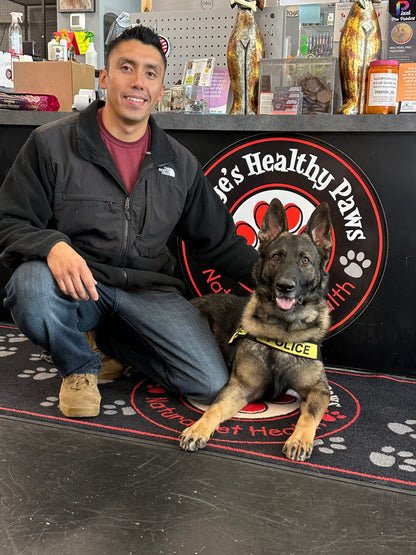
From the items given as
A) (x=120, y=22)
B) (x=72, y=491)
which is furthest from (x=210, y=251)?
(x=120, y=22)

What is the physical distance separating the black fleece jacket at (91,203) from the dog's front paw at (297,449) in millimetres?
872

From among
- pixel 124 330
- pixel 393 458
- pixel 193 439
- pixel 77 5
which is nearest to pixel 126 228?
pixel 124 330

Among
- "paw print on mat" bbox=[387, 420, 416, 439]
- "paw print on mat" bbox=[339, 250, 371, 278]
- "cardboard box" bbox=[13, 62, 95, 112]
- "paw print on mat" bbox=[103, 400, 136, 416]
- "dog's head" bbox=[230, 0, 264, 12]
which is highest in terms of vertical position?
"dog's head" bbox=[230, 0, 264, 12]

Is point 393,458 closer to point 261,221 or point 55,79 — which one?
point 261,221

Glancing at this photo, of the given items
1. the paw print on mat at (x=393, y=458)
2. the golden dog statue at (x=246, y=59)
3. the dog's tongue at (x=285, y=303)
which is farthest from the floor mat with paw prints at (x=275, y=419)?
the golden dog statue at (x=246, y=59)

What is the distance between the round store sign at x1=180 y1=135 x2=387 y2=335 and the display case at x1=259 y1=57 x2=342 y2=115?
0.16m

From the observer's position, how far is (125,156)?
229 cm

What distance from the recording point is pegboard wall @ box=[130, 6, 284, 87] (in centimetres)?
330

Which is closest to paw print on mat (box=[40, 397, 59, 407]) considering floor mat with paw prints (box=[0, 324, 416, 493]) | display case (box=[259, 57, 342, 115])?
floor mat with paw prints (box=[0, 324, 416, 493])

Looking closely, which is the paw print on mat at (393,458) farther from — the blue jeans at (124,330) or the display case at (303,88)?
the display case at (303,88)

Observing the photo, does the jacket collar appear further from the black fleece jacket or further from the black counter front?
the black counter front

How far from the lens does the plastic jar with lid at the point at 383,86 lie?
246 centimetres

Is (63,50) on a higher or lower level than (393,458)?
higher

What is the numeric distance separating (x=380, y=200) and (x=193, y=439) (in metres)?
1.39
